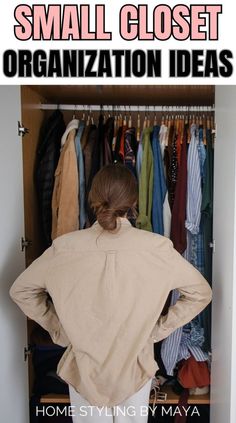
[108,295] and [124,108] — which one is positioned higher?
[124,108]

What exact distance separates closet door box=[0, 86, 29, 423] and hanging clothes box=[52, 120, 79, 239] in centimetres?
21

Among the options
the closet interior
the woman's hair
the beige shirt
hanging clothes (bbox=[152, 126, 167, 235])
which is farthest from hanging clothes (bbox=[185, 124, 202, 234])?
the woman's hair

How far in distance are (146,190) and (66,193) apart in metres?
0.38

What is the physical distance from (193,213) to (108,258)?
65 centimetres

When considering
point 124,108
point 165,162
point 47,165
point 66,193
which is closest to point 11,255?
point 66,193

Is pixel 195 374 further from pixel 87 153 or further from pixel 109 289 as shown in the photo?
pixel 87 153

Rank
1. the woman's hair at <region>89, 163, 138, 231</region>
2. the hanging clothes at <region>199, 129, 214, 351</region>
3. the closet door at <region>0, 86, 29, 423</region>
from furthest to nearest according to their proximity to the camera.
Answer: the hanging clothes at <region>199, 129, 214, 351</region>, the closet door at <region>0, 86, 29, 423</region>, the woman's hair at <region>89, 163, 138, 231</region>

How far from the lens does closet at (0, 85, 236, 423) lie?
1268 mm

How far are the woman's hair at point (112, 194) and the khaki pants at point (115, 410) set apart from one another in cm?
64

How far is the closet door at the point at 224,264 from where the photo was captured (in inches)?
48.4

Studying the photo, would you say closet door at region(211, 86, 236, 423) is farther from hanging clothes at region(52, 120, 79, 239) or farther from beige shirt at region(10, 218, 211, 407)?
hanging clothes at region(52, 120, 79, 239)

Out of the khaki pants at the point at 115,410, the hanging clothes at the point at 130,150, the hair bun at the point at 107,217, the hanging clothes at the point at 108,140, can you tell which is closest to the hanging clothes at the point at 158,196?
the hanging clothes at the point at 130,150

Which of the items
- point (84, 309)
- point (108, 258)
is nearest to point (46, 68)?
point (108, 258)

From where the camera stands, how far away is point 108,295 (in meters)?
1.19
